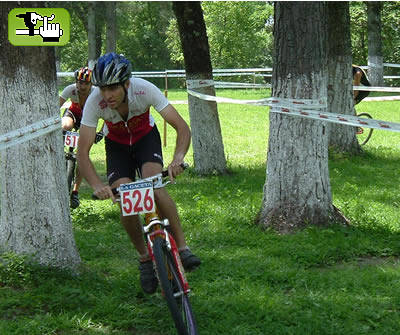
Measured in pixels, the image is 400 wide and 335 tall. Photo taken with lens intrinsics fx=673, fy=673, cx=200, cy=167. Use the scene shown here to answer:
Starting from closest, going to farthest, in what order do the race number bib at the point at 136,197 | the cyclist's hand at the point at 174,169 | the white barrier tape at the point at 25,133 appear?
the race number bib at the point at 136,197 → the cyclist's hand at the point at 174,169 → the white barrier tape at the point at 25,133

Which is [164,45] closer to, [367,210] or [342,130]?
[342,130]

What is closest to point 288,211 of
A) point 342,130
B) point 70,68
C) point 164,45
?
point 342,130

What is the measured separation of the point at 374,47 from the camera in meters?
30.6

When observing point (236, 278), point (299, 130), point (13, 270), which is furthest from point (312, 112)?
point (13, 270)

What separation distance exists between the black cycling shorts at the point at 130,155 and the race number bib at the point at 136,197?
629 millimetres

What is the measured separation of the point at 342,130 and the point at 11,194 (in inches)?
305

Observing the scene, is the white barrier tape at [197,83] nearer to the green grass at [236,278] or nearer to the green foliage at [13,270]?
the green grass at [236,278]

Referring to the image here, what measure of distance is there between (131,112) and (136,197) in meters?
0.91

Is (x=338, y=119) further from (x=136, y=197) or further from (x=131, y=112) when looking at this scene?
(x=136, y=197)

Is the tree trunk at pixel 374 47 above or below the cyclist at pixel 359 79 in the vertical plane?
above

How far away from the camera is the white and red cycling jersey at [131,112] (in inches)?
207

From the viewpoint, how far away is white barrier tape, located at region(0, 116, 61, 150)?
5.62 meters

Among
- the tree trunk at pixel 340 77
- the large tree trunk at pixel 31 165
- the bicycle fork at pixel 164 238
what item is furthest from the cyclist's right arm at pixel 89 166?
the tree trunk at pixel 340 77

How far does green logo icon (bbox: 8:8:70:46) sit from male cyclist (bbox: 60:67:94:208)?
2498mm
